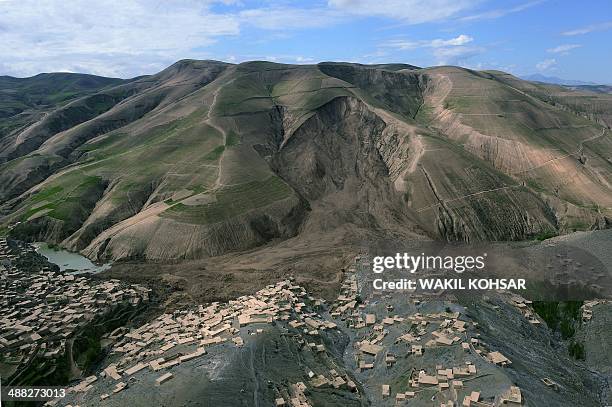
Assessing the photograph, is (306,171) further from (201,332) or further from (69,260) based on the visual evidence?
(201,332)

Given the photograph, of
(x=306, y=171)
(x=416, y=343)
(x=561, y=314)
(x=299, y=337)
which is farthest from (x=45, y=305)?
(x=306, y=171)

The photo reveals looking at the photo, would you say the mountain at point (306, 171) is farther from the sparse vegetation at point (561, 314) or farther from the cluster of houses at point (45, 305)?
the sparse vegetation at point (561, 314)

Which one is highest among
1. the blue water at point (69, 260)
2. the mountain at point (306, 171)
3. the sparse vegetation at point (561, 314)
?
the mountain at point (306, 171)

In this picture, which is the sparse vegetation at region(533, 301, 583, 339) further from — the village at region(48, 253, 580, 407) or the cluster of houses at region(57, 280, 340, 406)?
the cluster of houses at region(57, 280, 340, 406)

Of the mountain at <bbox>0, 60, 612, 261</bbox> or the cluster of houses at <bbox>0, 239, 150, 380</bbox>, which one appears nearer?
the cluster of houses at <bbox>0, 239, 150, 380</bbox>

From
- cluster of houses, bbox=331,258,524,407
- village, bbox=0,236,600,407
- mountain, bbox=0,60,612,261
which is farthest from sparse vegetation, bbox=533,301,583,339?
mountain, bbox=0,60,612,261

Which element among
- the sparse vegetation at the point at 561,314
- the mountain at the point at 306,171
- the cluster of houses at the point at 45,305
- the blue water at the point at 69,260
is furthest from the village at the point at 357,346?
the mountain at the point at 306,171
